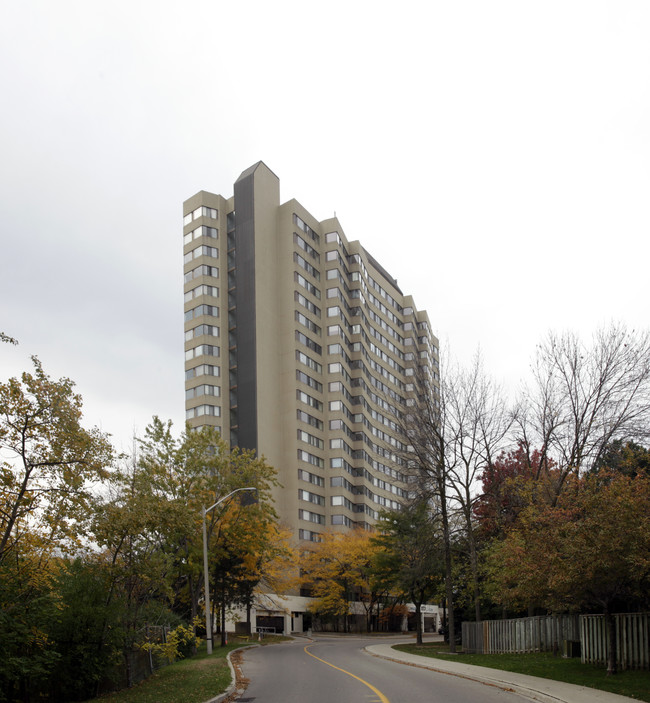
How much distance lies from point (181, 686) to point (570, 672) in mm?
11346

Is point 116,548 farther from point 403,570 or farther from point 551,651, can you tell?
point 403,570

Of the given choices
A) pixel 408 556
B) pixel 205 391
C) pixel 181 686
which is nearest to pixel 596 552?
pixel 181 686

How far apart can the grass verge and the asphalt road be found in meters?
0.88

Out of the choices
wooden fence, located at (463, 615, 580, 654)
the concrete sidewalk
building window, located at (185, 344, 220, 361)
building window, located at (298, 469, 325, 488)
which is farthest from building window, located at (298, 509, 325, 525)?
the concrete sidewalk

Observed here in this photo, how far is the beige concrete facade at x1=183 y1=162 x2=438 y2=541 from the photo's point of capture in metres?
85.8

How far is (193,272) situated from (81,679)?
7320 cm

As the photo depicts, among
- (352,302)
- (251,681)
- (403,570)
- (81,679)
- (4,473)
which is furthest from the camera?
(352,302)

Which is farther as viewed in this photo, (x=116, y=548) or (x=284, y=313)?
(x=284, y=313)

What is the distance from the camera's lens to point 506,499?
129ft

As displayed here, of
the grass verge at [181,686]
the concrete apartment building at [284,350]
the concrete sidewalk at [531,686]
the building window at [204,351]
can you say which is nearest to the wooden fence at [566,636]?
the concrete sidewalk at [531,686]

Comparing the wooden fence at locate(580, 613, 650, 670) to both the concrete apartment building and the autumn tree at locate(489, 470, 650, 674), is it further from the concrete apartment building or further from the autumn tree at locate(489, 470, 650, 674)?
the concrete apartment building

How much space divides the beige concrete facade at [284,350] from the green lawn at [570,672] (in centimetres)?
5591

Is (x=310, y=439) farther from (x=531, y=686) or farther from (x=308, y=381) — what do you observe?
(x=531, y=686)

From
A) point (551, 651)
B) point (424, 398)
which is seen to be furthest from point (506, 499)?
point (551, 651)
